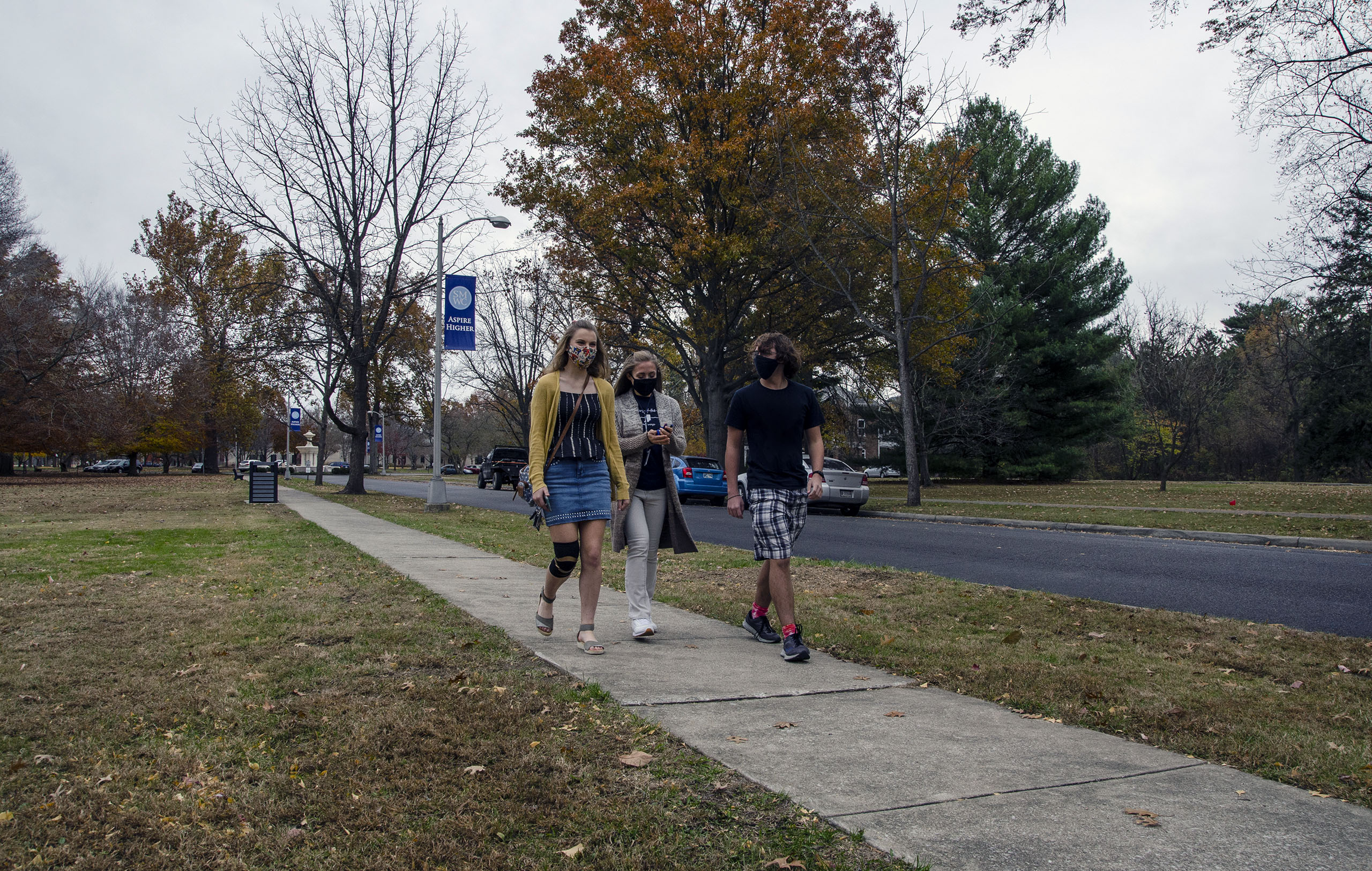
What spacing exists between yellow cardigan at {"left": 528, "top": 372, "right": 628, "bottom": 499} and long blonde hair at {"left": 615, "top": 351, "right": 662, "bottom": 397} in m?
0.24

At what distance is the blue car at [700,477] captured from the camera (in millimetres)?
24062

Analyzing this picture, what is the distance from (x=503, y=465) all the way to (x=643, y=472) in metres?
33.0

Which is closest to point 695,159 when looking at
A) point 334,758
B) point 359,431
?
point 359,431

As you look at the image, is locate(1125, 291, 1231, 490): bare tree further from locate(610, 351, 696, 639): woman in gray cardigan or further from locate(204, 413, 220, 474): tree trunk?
locate(204, 413, 220, 474): tree trunk

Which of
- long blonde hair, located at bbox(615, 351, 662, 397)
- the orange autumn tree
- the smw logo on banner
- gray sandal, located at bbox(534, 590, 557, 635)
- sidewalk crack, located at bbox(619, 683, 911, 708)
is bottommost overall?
sidewalk crack, located at bbox(619, 683, 911, 708)

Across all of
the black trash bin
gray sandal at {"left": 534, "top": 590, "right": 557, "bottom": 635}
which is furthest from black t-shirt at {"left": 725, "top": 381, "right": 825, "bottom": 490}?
the black trash bin

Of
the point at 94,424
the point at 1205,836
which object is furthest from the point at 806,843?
the point at 94,424

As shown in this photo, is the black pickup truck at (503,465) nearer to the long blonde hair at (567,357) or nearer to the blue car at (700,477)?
the blue car at (700,477)

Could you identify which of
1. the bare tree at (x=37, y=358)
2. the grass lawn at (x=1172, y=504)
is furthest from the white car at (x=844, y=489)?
the bare tree at (x=37, y=358)

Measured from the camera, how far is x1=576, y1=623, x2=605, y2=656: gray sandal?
203 inches

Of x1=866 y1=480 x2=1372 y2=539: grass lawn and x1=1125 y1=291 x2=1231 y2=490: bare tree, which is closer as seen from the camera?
x1=866 y1=480 x2=1372 y2=539: grass lawn

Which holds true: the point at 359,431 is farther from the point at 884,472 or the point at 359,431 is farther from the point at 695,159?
the point at 884,472

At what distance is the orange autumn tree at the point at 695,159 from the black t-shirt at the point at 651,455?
1792 cm

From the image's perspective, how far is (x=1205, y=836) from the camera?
2.66m
